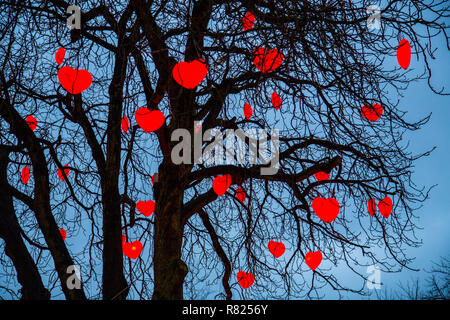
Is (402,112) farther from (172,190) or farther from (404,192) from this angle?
(172,190)

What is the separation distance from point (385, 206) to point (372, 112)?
92 centimetres

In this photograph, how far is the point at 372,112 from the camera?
3.76 m

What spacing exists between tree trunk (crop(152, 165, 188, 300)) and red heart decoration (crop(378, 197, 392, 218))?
1.97 meters

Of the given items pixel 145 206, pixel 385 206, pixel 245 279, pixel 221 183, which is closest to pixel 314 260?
pixel 385 206

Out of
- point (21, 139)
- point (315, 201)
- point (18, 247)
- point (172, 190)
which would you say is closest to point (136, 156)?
point (172, 190)

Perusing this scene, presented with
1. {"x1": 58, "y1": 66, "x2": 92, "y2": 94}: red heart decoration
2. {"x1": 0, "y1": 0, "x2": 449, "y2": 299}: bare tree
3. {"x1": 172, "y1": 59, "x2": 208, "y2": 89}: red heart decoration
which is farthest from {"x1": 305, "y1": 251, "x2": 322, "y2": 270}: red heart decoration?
{"x1": 58, "y1": 66, "x2": 92, "y2": 94}: red heart decoration

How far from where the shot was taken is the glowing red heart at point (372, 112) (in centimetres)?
373

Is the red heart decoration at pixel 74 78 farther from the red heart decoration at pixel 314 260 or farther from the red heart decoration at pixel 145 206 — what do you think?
the red heart decoration at pixel 314 260

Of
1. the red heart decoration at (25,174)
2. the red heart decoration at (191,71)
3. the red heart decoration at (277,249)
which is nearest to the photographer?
the red heart decoration at (191,71)

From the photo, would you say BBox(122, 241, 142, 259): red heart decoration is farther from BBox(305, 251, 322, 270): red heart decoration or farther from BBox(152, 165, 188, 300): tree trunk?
BBox(305, 251, 322, 270): red heart decoration

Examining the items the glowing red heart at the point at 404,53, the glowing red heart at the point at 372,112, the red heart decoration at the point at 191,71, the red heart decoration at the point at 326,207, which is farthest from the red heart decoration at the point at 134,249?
the glowing red heart at the point at 404,53

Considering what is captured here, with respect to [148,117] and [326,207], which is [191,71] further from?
[326,207]

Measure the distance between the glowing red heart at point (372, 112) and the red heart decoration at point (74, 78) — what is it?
2365mm

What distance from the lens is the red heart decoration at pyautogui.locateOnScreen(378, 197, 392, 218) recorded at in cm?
393
